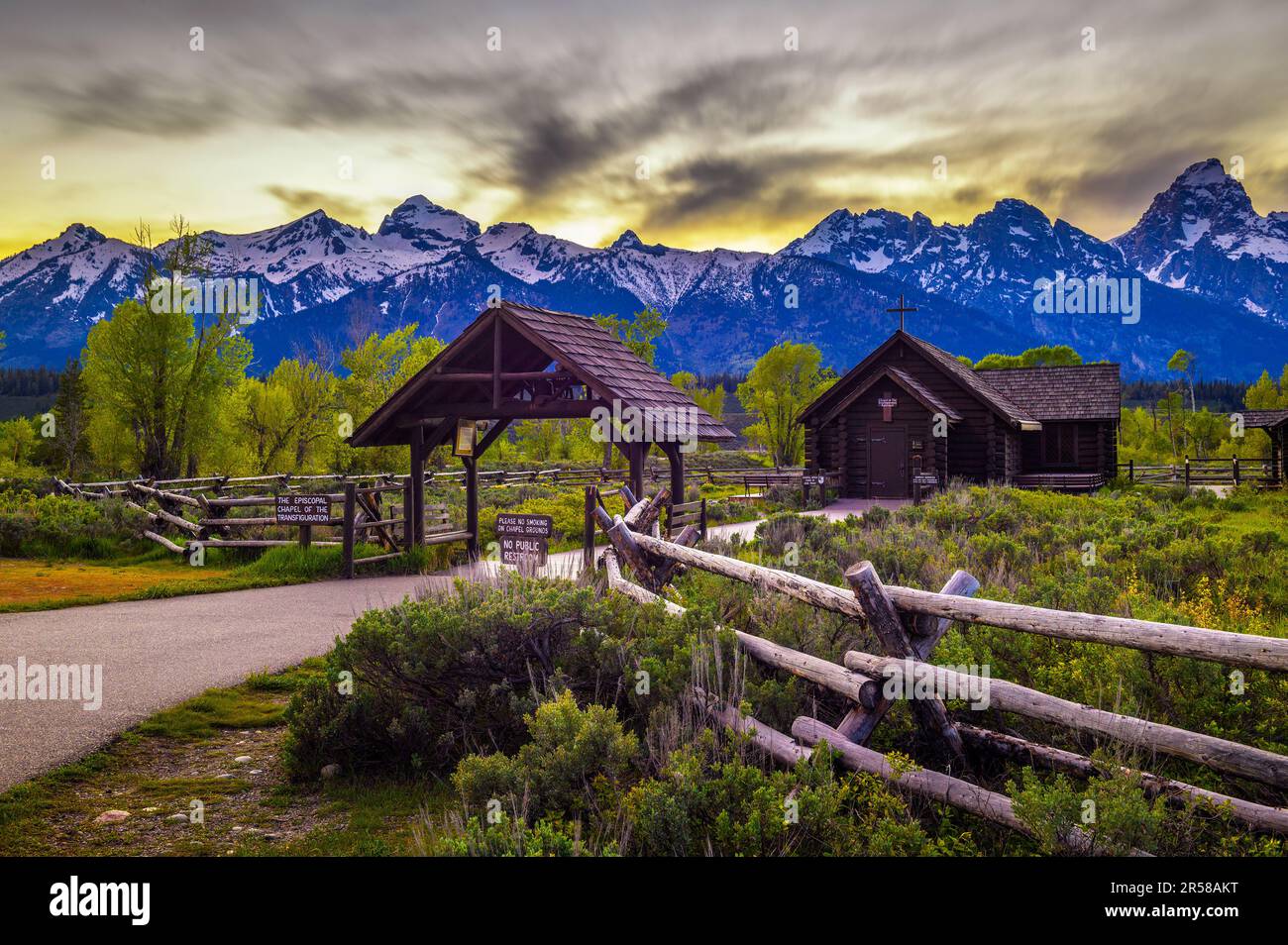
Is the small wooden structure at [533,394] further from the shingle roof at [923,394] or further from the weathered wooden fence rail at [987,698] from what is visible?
the shingle roof at [923,394]

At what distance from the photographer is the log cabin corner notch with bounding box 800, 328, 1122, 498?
32.6 meters

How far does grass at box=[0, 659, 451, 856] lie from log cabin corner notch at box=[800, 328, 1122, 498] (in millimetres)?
26385

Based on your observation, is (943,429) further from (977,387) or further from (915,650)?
(915,650)

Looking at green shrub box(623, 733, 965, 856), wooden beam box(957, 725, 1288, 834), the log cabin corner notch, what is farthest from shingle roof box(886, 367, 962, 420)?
green shrub box(623, 733, 965, 856)

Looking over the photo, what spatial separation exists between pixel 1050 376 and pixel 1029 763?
126 feet

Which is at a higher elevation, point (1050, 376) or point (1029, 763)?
point (1050, 376)

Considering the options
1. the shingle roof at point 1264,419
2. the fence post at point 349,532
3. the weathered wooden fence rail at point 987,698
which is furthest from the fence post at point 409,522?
the shingle roof at point 1264,419

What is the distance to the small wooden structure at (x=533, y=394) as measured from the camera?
1480 cm

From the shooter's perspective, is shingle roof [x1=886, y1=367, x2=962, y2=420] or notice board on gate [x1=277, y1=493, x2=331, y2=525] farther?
shingle roof [x1=886, y1=367, x2=962, y2=420]

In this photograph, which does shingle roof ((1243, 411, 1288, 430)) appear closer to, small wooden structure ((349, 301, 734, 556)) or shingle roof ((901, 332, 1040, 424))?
shingle roof ((901, 332, 1040, 424))

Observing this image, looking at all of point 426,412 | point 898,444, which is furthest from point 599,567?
point 898,444

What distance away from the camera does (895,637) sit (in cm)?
534
